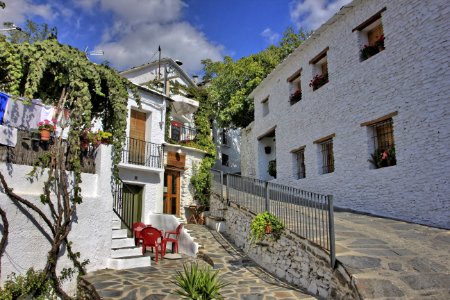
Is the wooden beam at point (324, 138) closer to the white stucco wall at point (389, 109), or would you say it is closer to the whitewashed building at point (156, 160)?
the white stucco wall at point (389, 109)

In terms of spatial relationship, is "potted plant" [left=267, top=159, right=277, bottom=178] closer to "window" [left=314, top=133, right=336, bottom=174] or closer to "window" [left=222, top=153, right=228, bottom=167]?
"window" [left=314, top=133, right=336, bottom=174]

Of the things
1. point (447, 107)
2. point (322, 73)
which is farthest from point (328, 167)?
point (447, 107)

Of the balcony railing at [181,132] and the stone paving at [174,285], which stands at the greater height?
the balcony railing at [181,132]

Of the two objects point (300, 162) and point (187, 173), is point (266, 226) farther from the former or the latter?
point (187, 173)

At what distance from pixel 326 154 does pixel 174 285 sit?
26.0 feet

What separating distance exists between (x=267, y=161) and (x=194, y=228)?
22.0 feet

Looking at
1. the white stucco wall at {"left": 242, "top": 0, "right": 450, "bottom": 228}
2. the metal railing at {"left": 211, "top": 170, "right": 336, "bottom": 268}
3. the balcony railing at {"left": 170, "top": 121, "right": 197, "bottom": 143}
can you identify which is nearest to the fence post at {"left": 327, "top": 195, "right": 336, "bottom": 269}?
the metal railing at {"left": 211, "top": 170, "right": 336, "bottom": 268}

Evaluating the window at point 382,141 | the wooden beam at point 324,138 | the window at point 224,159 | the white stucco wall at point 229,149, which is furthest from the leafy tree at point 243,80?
the window at point 382,141

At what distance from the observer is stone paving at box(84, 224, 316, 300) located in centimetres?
621

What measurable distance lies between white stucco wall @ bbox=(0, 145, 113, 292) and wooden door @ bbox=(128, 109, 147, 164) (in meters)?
5.58

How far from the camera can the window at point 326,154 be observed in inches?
488

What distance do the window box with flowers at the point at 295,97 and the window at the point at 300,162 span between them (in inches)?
87.3

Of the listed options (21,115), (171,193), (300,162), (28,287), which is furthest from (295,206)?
(171,193)

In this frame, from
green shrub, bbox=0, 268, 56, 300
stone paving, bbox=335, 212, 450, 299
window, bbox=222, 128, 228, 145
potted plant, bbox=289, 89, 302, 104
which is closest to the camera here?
stone paving, bbox=335, 212, 450, 299
